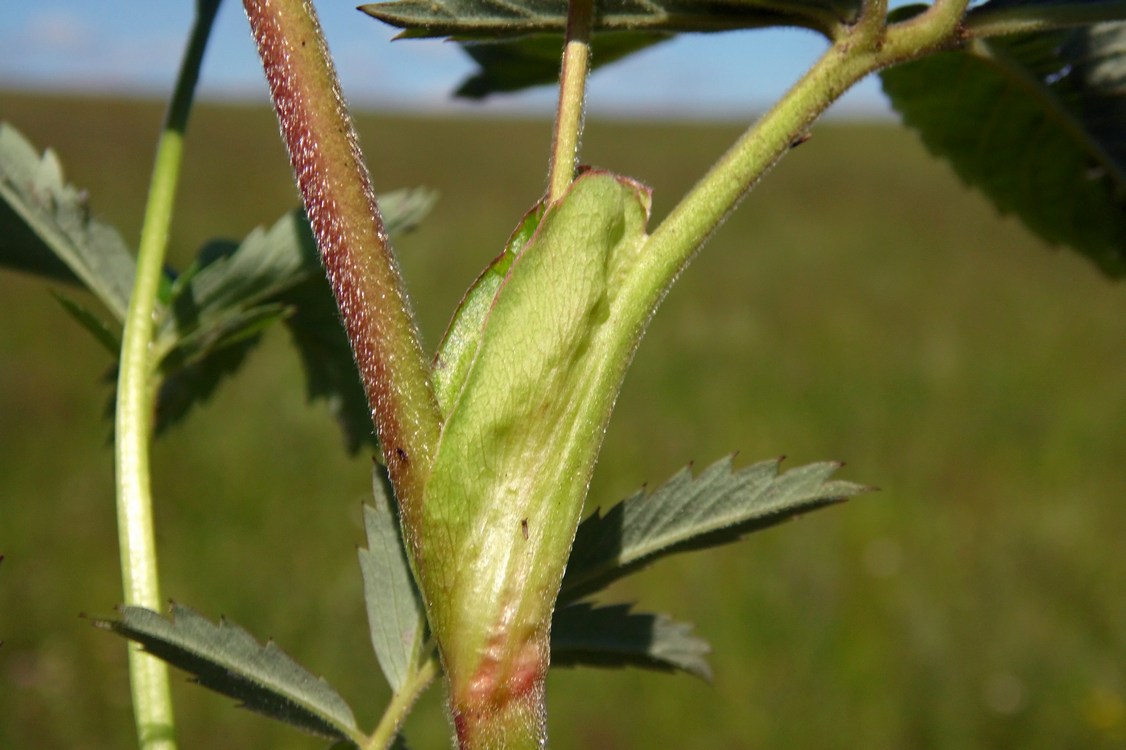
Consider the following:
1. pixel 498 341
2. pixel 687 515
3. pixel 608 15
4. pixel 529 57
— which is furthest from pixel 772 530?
pixel 498 341

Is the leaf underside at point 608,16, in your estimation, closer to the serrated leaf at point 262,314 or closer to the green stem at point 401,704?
the serrated leaf at point 262,314

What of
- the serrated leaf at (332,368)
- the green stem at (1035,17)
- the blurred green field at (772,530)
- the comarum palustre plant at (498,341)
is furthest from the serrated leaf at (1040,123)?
the blurred green field at (772,530)

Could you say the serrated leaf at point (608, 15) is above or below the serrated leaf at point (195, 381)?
below

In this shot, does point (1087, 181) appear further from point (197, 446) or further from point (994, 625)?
point (197, 446)

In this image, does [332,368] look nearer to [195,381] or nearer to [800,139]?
[195,381]

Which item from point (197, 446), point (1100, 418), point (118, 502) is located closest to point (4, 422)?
point (197, 446)

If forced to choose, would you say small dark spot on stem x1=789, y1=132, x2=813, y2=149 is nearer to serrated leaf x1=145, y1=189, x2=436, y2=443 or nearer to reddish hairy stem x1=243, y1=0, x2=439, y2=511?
reddish hairy stem x1=243, y1=0, x2=439, y2=511

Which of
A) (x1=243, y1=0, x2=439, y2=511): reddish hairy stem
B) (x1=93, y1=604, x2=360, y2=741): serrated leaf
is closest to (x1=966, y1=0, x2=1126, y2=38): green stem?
(x1=243, y1=0, x2=439, y2=511): reddish hairy stem
